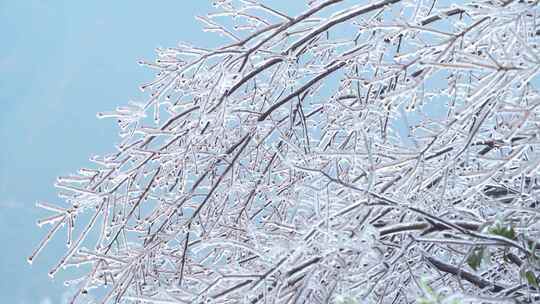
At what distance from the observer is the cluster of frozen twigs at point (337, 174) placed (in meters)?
1.95

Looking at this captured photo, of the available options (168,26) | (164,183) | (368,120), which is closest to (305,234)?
(368,120)

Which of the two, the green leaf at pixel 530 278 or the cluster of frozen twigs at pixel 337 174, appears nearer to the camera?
the green leaf at pixel 530 278

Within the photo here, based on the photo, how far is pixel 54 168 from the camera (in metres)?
37.0

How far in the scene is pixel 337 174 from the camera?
97.0 inches

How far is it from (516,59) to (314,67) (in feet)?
3.70

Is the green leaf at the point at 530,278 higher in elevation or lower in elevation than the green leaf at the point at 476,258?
lower

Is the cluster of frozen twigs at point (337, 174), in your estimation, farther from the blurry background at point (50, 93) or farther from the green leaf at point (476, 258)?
the blurry background at point (50, 93)

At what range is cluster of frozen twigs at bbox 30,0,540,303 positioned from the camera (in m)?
1.95

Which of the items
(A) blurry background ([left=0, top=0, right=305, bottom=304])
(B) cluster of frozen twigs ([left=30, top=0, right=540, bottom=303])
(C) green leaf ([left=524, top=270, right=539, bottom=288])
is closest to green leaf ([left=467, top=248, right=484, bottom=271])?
(B) cluster of frozen twigs ([left=30, top=0, right=540, bottom=303])

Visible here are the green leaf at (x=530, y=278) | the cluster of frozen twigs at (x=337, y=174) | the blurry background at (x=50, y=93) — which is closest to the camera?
the green leaf at (x=530, y=278)

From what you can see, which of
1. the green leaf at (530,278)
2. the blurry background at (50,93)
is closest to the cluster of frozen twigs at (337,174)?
the green leaf at (530,278)

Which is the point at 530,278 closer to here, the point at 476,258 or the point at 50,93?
the point at 476,258

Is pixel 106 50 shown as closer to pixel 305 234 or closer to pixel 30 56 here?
pixel 30 56

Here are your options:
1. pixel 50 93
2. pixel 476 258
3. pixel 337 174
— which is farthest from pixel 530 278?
pixel 50 93
